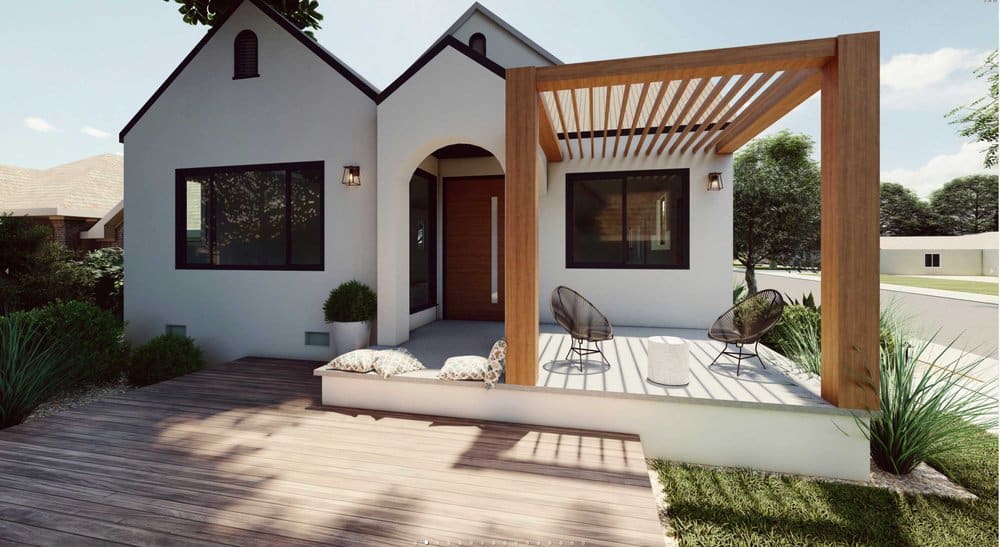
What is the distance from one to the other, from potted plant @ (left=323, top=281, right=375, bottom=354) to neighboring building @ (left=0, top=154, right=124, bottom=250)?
10.1 meters

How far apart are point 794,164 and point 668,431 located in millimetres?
15162

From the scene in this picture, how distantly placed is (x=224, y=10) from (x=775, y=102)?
9.46 m

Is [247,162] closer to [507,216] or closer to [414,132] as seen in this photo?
[414,132]

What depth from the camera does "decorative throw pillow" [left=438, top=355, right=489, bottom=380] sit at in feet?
13.0

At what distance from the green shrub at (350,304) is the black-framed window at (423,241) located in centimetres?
105

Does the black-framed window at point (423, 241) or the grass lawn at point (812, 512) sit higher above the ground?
the black-framed window at point (423, 241)

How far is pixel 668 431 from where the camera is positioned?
3.60 m

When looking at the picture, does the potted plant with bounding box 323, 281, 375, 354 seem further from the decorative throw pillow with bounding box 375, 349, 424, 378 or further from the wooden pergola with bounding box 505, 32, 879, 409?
the wooden pergola with bounding box 505, 32, 879, 409

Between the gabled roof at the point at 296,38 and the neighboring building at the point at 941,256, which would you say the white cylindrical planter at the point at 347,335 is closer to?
the gabled roof at the point at 296,38

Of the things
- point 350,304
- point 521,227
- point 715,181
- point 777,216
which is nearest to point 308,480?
point 521,227

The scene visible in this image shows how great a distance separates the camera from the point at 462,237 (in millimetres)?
7676

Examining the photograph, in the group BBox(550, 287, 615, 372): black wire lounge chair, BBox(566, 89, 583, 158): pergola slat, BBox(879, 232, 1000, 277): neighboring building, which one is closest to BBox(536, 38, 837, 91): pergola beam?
BBox(566, 89, 583, 158): pergola slat

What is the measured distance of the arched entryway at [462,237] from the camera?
741 cm

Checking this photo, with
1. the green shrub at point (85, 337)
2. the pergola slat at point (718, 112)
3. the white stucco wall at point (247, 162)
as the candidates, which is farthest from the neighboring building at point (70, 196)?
the pergola slat at point (718, 112)
